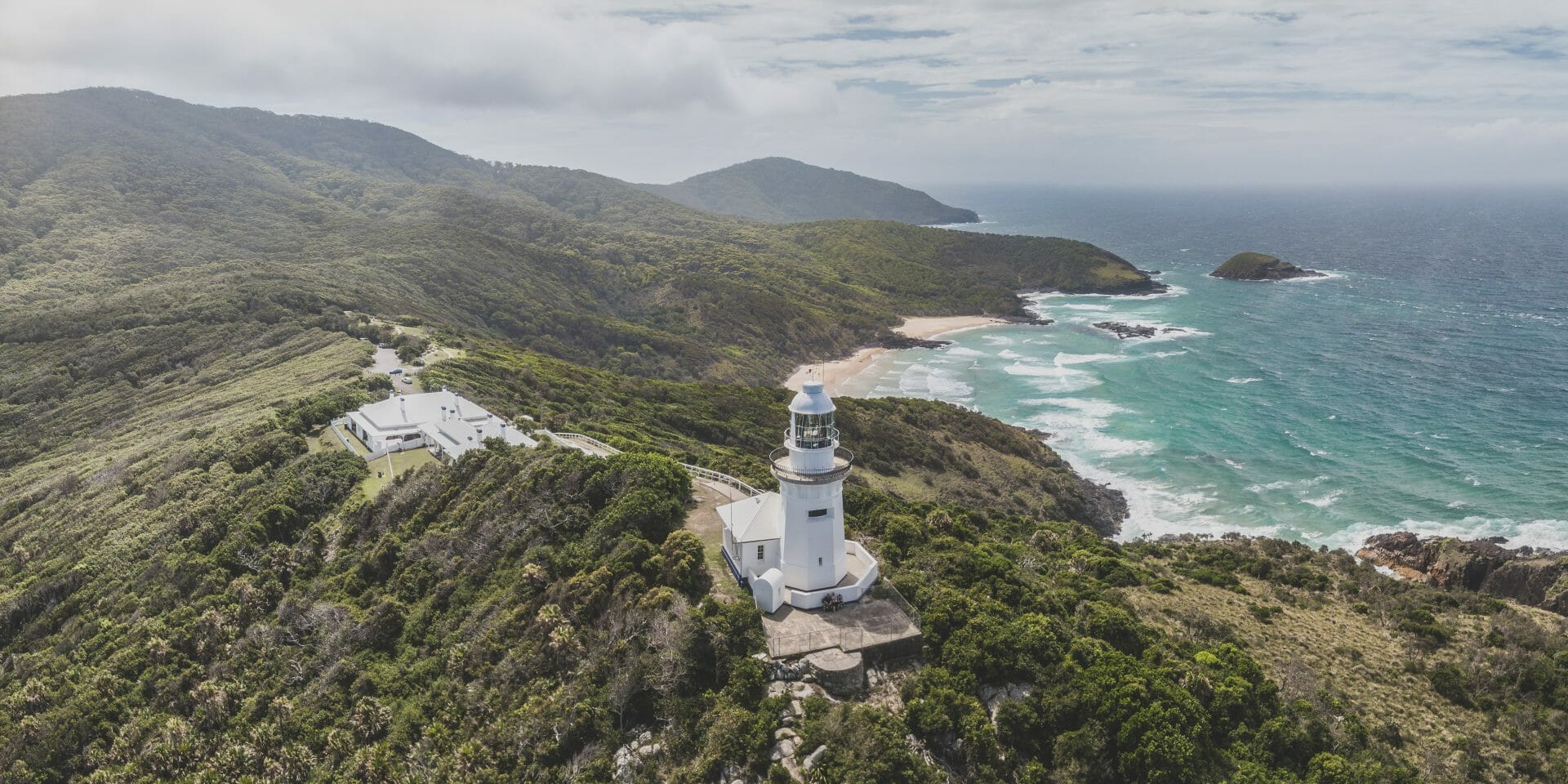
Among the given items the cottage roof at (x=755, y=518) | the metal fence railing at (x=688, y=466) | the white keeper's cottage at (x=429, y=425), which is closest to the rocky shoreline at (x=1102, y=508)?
the metal fence railing at (x=688, y=466)

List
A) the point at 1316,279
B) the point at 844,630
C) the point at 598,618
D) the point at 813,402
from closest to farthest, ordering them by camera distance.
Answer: the point at 844,630
the point at 813,402
the point at 598,618
the point at 1316,279

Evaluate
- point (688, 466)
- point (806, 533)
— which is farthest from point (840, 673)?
point (688, 466)

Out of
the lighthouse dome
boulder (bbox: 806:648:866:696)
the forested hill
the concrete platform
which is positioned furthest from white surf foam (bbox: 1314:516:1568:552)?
the forested hill

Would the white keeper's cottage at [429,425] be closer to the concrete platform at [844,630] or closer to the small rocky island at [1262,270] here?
the concrete platform at [844,630]

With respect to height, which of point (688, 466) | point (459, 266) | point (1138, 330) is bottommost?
point (1138, 330)

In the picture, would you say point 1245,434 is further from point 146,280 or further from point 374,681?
point 146,280

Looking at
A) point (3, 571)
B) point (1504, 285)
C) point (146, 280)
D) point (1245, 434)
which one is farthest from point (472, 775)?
point (1504, 285)

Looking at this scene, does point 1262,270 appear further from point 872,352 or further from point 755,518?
point 755,518
